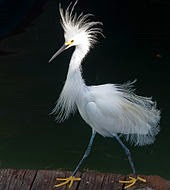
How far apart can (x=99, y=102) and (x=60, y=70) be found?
114 inches

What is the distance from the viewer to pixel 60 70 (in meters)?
5.82

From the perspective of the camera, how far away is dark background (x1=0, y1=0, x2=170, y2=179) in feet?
16.1

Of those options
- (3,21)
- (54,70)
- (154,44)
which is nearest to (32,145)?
(54,70)

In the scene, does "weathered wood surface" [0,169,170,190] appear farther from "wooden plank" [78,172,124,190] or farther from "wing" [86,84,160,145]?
"wing" [86,84,160,145]

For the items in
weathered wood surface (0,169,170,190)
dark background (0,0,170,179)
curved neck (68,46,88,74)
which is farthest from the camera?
dark background (0,0,170,179)

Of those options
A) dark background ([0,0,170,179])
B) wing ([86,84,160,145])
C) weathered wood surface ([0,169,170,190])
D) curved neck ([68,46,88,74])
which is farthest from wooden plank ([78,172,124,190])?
dark background ([0,0,170,179])

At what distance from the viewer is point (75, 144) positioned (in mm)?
4930

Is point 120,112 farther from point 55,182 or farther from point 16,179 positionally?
point 16,179

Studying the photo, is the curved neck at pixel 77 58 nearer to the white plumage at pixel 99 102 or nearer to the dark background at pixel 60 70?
the white plumage at pixel 99 102

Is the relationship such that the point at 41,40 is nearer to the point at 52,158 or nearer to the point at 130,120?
the point at 52,158

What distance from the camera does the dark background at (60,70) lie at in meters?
4.89

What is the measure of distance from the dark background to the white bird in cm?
172

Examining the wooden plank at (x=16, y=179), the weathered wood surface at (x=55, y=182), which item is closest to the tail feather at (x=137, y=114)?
the weathered wood surface at (x=55, y=182)

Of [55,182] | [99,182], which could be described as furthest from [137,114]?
[55,182]
